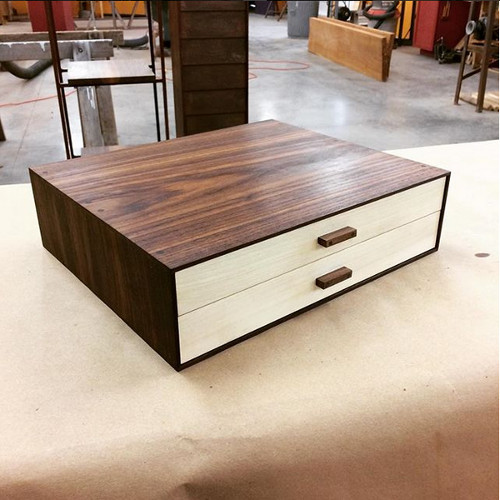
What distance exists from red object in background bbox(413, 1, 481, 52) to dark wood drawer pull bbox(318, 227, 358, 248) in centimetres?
456

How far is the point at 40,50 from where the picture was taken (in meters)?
2.21

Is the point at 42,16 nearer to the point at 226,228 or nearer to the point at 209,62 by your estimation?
the point at 209,62

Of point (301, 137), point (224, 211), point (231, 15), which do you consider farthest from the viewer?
point (231, 15)

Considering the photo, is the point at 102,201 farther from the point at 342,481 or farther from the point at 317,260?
the point at 342,481

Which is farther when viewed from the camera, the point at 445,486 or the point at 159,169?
the point at 159,169

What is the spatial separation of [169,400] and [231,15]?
64.5 inches

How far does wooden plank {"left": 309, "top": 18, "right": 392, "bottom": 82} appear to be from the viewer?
399 centimetres

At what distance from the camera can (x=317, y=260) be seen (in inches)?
28.6

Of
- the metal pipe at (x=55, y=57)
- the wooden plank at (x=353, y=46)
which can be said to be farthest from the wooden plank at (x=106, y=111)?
the wooden plank at (x=353, y=46)

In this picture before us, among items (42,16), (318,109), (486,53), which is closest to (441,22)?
(486,53)

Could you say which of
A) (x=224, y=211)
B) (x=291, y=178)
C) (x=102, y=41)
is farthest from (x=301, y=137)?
(x=102, y=41)

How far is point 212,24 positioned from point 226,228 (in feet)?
4.81

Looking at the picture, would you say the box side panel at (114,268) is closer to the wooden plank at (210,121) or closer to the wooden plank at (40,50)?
the wooden plank at (210,121)

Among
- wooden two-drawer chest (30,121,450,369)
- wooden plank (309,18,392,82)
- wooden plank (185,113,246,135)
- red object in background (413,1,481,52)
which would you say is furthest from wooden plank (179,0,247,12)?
red object in background (413,1,481,52)
